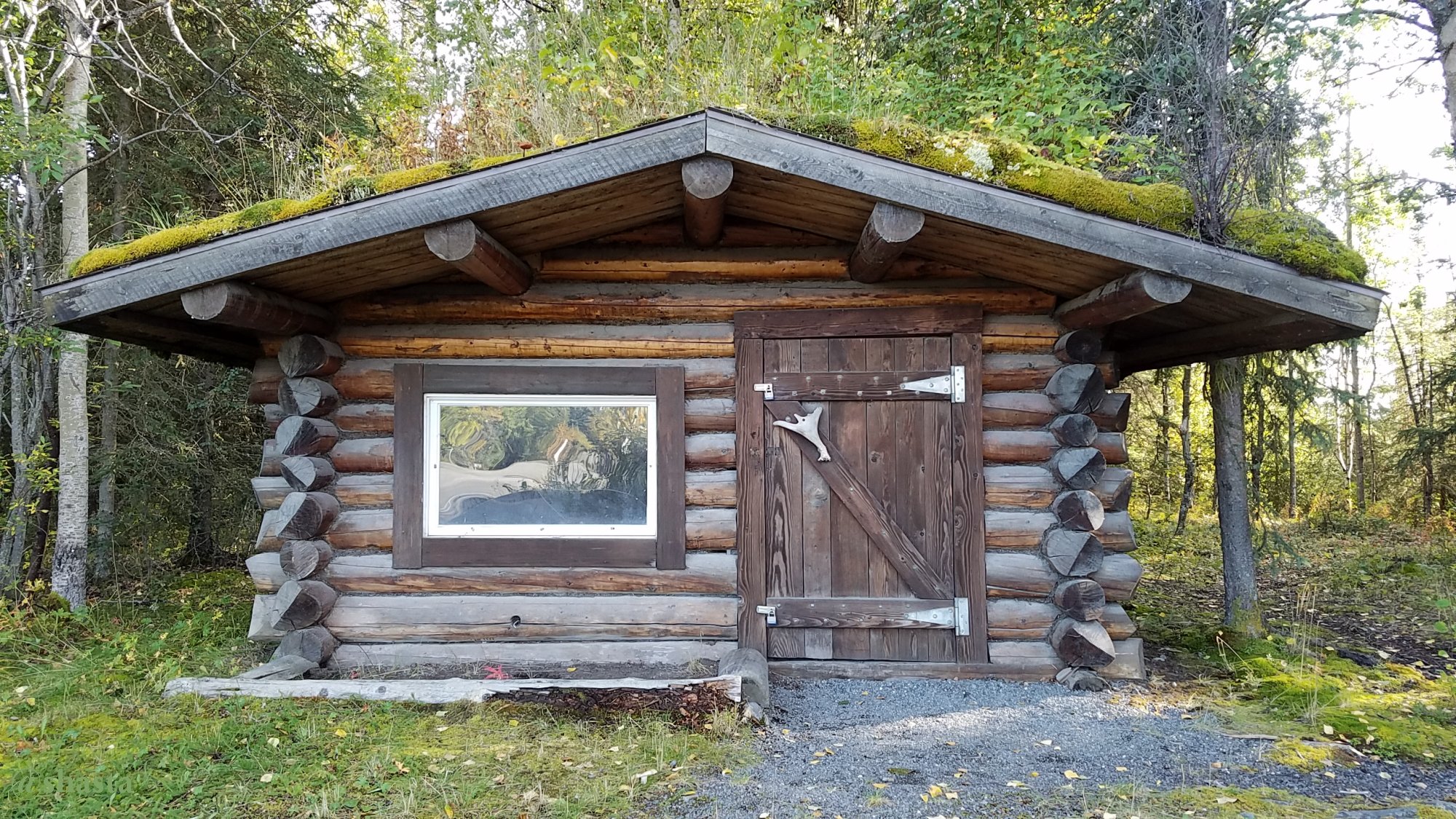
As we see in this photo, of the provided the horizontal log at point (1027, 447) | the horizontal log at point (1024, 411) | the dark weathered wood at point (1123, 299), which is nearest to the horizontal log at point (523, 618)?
the horizontal log at point (1027, 447)

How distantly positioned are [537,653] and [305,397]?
2135 millimetres

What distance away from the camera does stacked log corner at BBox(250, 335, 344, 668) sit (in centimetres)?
448

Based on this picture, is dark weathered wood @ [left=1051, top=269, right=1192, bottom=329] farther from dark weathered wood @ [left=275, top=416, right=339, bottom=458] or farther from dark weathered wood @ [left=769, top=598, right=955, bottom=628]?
dark weathered wood @ [left=275, top=416, right=339, bottom=458]

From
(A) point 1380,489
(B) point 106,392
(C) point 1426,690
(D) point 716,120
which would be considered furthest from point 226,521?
(A) point 1380,489

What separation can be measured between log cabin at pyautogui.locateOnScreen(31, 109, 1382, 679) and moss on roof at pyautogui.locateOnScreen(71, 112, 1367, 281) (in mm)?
588

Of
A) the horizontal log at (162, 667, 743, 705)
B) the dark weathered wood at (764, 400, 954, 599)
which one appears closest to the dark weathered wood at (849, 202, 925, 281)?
the dark weathered wood at (764, 400, 954, 599)

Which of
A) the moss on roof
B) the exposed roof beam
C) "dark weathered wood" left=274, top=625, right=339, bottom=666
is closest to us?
the exposed roof beam

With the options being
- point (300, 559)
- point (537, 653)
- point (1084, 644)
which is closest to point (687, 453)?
point (537, 653)

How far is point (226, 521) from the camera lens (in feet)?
29.4

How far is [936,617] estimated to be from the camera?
4.61 meters

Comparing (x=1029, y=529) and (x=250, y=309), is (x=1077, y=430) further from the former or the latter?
(x=250, y=309)

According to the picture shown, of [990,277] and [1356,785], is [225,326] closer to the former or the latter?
[990,277]

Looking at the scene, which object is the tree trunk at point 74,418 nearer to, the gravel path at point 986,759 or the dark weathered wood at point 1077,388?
the gravel path at point 986,759

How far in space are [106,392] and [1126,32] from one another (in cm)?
1103
